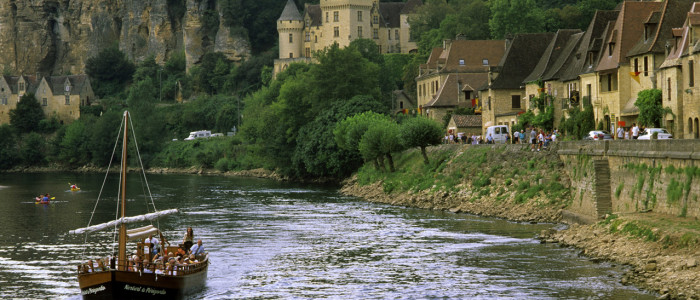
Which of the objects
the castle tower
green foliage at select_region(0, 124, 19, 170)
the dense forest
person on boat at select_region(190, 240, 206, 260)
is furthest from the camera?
the castle tower

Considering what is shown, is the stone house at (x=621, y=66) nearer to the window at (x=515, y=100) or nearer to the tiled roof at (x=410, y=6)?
the window at (x=515, y=100)

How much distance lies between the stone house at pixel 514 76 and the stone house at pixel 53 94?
363 feet

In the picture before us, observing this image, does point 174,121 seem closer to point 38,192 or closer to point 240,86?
point 240,86

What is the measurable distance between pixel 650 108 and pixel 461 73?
44.5 meters

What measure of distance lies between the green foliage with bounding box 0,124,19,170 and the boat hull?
5141 inches

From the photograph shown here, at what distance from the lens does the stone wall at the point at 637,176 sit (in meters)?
38.8

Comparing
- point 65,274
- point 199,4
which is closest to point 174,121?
point 199,4

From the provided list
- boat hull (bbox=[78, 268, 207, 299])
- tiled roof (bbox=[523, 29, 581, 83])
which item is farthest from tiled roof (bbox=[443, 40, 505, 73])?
boat hull (bbox=[78, 268, 207, 299])

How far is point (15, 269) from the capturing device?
42938 mm

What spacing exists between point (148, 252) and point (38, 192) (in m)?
→ 60.9

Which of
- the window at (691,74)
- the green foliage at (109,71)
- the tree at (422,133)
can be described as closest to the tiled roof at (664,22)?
the window at (691,74)

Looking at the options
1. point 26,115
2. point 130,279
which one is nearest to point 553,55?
point 130,279

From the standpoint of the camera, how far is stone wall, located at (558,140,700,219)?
38781 mm

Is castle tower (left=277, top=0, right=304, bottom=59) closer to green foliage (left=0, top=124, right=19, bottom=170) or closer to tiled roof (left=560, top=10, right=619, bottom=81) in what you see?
green foliage (left=0, top=124, right=19, bottom=170)
